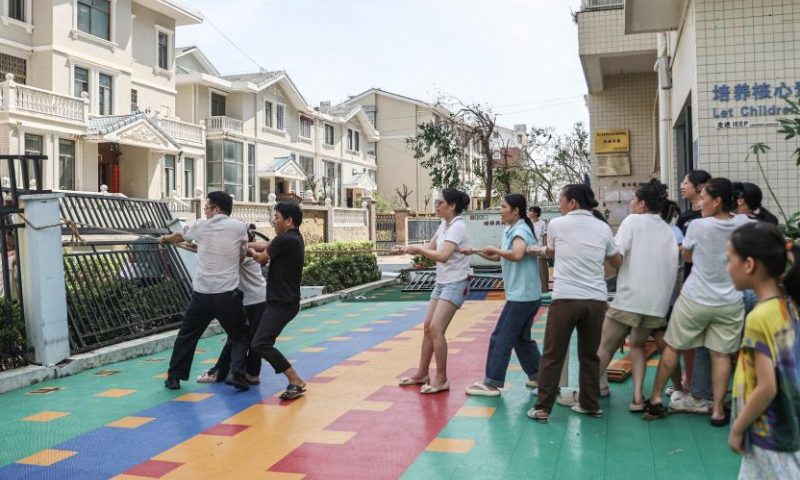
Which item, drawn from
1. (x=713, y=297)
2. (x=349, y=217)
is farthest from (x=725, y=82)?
(x=349, y=217)

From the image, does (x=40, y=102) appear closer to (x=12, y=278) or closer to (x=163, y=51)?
(x=163, y=51)

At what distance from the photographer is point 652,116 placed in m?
14.1

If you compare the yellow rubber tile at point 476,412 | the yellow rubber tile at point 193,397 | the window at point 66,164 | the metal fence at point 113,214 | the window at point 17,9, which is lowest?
the yellow rubber tile at point 193,397

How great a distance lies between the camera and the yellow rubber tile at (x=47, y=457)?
4.27 metres

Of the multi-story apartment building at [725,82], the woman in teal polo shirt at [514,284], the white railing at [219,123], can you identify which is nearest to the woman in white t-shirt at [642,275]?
the woman in teal polo shirt at [514,284]

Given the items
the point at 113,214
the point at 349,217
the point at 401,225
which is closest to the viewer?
the point at 113,214

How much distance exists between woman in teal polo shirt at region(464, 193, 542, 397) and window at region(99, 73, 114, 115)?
22.8 meters

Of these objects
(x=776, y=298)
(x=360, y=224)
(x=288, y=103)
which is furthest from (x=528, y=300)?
(x=288, y=103)

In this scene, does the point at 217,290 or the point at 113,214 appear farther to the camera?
the point at 113,214

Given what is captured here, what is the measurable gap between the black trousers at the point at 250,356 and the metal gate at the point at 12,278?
1.89 metres

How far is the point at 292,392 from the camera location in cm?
572

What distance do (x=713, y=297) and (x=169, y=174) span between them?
25744 mm

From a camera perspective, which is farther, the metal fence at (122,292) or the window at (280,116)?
the window at (280,116)

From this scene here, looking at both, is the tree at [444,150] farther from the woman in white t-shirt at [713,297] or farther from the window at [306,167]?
the woman in white t-shirt at [713,297]
